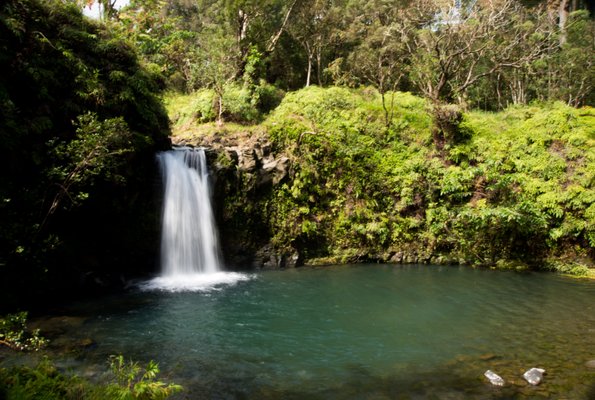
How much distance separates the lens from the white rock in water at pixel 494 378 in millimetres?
6692

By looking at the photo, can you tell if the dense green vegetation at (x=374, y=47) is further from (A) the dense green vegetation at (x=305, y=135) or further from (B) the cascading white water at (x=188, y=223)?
(B) the cascading white water at (x=188, y=223)

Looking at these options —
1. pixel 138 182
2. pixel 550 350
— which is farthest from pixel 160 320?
pixel 550 350

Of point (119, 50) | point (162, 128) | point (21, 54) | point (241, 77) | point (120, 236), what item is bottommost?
point (120, 236)

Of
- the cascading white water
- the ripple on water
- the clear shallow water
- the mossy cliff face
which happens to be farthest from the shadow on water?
the mossy cliff face

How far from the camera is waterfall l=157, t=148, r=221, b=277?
14.4m

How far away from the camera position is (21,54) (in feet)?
33.3

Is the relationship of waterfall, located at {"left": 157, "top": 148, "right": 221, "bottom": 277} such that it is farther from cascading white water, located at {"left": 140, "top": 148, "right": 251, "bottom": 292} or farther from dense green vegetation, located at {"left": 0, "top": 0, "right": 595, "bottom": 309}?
dense green vegetation, located at {"left": 0, "top": 0, "right": 595, "bottom": 309}

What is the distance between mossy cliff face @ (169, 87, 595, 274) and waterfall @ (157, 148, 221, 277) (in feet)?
2.17

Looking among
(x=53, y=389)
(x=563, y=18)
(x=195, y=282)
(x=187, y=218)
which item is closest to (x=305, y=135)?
(x=187, y=218)

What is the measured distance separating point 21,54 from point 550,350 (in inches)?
568

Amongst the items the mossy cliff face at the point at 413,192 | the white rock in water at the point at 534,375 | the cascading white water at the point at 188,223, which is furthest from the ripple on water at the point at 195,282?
the white rock in water at the point at 534,375

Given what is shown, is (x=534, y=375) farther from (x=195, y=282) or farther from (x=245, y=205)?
(x=245, y=205)

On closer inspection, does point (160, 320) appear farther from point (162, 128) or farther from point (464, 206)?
point (464, 206)

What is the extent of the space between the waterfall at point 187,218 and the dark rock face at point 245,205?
0.48 meters
